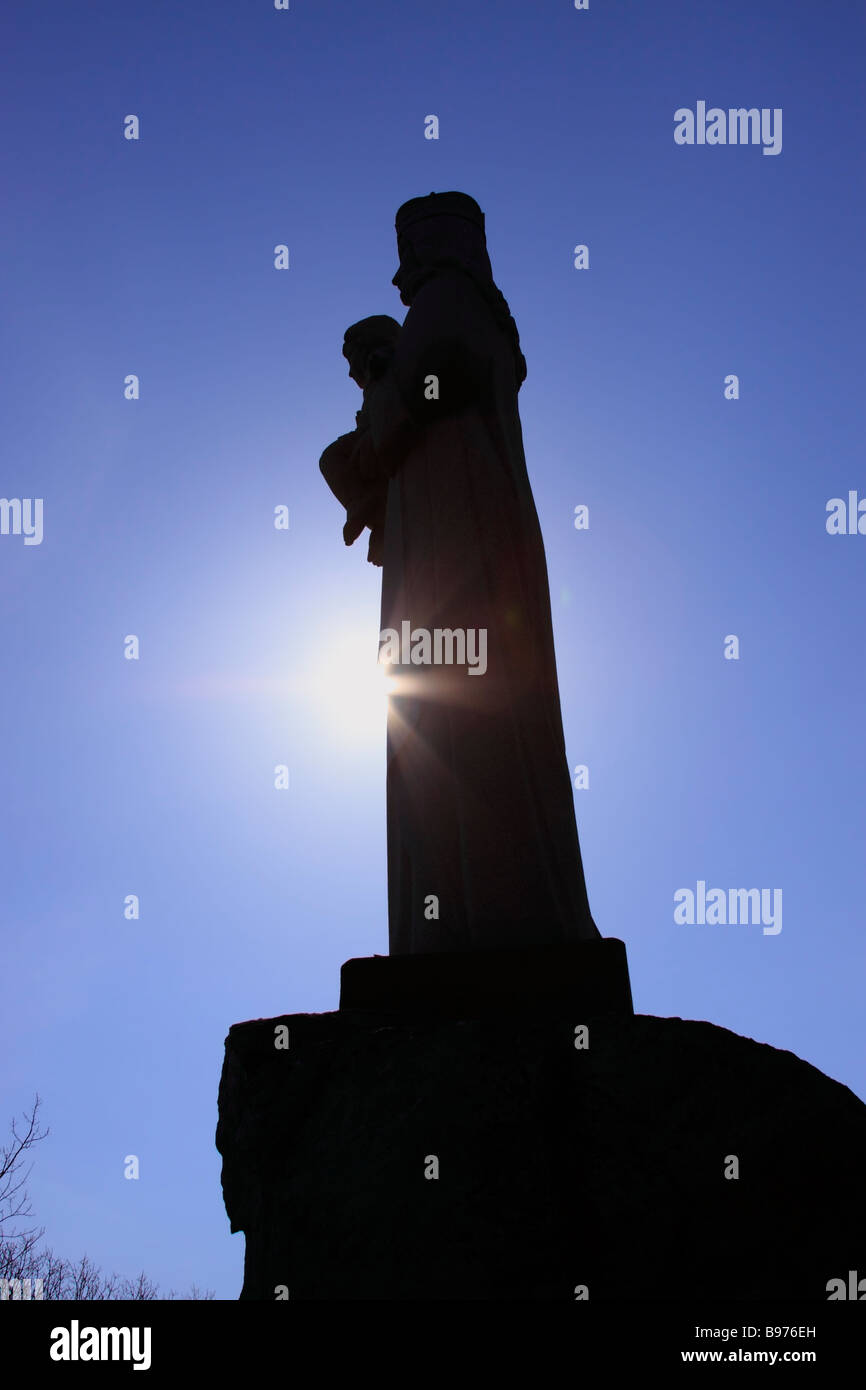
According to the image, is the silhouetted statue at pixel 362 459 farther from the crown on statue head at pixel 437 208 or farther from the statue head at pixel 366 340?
the crown on statue head at pixel 437 208

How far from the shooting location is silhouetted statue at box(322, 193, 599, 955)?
15.4ft

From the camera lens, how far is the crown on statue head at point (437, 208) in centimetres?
605

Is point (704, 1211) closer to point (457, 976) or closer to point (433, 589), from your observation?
point (457, 976)

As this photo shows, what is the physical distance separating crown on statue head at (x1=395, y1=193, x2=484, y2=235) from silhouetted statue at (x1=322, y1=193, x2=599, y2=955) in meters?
0.01

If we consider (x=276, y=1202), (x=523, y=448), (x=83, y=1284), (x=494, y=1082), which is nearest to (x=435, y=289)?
(x=523, y=448)

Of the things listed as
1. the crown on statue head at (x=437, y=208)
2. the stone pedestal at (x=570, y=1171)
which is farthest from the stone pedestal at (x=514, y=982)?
the crown on statue head at (x=437, y=208)

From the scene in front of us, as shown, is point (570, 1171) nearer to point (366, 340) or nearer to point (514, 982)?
point (514, 982)

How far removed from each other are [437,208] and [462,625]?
2.40 m

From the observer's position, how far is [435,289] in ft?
18.6

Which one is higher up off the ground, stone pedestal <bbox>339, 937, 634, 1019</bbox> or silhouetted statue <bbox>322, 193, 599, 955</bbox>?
silhouetted statue <bbox>322, 193, 599, 955</bbox>

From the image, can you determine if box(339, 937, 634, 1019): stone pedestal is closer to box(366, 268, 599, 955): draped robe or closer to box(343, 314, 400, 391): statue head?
box(366, 268, 599, 955): draped robe

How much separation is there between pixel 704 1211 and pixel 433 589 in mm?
2836

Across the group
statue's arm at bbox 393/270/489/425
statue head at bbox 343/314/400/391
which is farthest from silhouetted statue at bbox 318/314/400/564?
statue's arm at bbox 393/270/489/425
